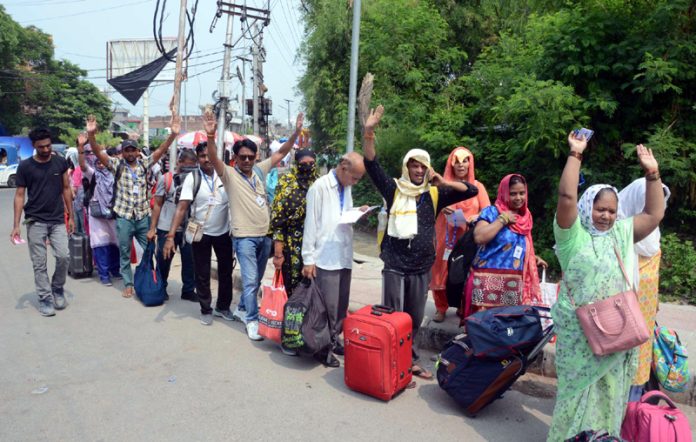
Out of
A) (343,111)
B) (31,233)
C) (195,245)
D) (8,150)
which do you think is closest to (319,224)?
(195,245)

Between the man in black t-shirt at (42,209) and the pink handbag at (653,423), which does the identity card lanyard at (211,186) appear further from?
the pink handbag at (653,423)

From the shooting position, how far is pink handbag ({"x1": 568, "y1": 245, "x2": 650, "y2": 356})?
8.77 feet

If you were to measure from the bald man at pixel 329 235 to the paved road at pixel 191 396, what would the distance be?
0.66 metres

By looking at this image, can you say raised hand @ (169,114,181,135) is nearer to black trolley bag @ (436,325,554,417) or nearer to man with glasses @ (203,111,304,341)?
man with glasses @ (203,111,304,341)

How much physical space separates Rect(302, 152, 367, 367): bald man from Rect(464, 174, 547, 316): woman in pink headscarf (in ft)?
3.42

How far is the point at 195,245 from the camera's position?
17.6 ft

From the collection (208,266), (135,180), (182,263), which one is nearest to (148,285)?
(182,263)

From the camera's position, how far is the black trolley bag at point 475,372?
3367 millimetres

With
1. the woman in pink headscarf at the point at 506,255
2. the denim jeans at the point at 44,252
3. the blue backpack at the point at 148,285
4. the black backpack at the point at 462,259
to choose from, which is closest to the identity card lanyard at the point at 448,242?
the black backpack at the point at 462,259

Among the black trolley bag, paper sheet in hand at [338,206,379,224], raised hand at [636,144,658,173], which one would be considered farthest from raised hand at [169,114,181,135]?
raised hand at [636,144,658,173]

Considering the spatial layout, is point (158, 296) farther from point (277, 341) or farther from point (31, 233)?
point (277, 341)

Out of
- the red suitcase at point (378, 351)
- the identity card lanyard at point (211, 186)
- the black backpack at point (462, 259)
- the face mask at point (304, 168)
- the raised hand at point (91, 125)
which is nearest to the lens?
the red suitcase at point (378, 351)

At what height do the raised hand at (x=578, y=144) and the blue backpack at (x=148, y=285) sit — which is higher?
the raised hand at (x=578, y=144)

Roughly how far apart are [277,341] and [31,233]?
2978mm
